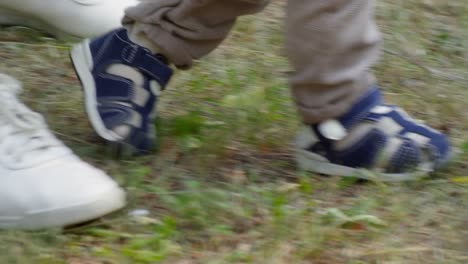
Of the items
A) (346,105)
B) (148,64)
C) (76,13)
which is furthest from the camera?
(76,13)

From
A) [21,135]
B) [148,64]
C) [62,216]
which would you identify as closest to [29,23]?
[148,64]

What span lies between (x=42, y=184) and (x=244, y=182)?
0.36 metres

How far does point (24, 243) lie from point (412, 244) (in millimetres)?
580

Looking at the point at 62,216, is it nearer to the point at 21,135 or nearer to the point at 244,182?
the point at 21,135

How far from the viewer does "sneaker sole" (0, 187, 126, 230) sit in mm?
1494

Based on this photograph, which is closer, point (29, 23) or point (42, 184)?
point (42, 184)

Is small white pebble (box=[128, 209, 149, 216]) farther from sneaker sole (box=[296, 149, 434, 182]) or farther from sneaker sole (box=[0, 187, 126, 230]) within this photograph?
sneaker sole (box=[296, 149, 434, 182])

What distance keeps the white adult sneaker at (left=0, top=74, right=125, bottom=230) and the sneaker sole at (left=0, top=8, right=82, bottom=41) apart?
76cm

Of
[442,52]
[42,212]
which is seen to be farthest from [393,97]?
[42,212]

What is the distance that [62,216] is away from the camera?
1.50 metres

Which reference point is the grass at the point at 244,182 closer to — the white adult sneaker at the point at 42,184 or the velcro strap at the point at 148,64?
the white adult sneaker at the point at 42,184

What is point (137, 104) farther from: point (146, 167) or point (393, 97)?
point (393, 97)

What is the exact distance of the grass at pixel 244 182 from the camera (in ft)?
4.85

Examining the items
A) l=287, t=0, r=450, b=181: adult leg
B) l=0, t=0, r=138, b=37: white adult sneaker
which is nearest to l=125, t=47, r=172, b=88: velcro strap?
l=287, t=0, r=450, b=181: adult leg
